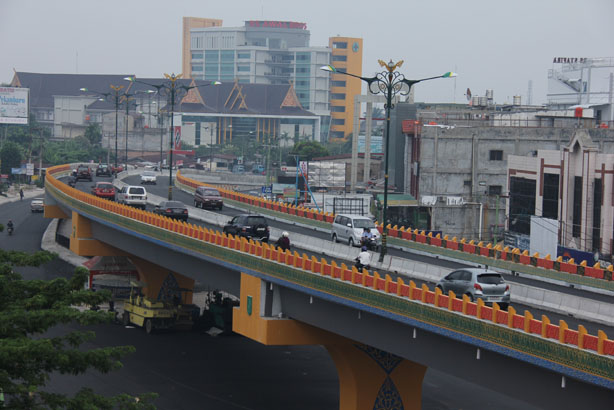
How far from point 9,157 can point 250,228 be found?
443 feet

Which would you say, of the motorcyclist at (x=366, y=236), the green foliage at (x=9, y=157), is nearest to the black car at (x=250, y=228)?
the motorcyclist at (x=366, y=236)

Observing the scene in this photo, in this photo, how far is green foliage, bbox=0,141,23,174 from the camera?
18000cm

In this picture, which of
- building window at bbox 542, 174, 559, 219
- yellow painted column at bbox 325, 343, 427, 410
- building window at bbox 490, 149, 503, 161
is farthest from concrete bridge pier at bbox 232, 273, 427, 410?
building window at bbox 490, 149, 503, 161

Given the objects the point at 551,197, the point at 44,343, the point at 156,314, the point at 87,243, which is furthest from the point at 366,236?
the point at 87,243

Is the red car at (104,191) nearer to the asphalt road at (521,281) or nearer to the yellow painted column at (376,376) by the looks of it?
the asphalt road at (521,281)

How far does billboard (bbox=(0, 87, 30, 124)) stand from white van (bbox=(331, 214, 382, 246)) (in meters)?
146

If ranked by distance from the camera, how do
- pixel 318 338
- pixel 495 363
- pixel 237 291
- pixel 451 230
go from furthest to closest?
1. pixel 451 230
2. pixel 237 291
3. pixel 318 338
4. pixel 495 363

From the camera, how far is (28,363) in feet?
79.9

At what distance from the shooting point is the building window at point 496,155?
96125 mm

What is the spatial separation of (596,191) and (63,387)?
37251 mm

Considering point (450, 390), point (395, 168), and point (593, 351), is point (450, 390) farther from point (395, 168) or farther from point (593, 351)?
point (395, 168)

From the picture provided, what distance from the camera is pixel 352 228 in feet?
179

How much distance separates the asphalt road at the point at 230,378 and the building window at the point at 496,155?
39760mm

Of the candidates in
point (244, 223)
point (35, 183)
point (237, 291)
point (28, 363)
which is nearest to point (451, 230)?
point (244, 223)
